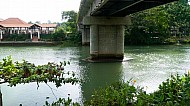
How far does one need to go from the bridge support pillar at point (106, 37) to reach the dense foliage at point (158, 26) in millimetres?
23092

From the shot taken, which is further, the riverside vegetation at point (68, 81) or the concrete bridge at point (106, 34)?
the concrete bridge at point (106, 34)

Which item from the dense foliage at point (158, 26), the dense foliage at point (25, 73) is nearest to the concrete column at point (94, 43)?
the dense foliage at point (25, 73)

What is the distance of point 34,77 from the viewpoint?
188 inches

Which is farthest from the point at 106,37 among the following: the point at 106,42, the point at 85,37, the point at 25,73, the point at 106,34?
the point at 85,37

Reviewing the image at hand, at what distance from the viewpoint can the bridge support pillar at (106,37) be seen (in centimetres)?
2578

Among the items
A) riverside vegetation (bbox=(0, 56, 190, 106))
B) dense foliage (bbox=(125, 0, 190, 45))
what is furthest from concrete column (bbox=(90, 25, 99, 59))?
dense foliage (bbox=(125, 0, 190, 45))

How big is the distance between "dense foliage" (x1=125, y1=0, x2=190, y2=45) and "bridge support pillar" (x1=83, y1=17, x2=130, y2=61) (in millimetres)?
23092

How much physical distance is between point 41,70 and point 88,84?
30.4 feet

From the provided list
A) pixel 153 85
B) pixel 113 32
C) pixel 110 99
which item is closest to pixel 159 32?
pixel 113 32

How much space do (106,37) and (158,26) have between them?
30.6 metres

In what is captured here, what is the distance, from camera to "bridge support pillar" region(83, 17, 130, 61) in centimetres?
2578

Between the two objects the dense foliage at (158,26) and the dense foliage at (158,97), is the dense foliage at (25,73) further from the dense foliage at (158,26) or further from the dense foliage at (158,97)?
the dense foliage at (158,26)

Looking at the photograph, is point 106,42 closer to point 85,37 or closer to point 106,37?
point 106,37

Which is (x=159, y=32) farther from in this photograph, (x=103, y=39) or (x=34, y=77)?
(x=34, y=77)
